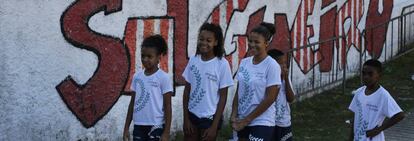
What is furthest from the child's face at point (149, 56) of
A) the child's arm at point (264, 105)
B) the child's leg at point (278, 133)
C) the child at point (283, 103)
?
the child's leg at point (278, 133)

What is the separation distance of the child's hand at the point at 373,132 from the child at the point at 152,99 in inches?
62.6

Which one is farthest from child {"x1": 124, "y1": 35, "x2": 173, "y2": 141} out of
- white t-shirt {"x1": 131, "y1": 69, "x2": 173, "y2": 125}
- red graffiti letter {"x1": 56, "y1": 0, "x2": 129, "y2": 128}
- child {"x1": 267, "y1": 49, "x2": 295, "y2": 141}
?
red graffiti letter {"x1": 56, "y1": 0, "x2": 129, "y2": 128}

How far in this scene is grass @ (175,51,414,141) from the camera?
9492 millimetres

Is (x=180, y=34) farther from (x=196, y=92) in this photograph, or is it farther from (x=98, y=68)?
(x=196, y=92)

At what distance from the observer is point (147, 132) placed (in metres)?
5.71

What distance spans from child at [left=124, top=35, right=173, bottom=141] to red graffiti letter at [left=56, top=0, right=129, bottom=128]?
1798mm

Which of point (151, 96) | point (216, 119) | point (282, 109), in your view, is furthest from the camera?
point (282, 109)

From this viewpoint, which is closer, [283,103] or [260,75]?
[260,75]

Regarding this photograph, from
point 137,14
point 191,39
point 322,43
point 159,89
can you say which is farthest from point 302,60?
point 159,89

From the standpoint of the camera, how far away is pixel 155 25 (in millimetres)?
8453

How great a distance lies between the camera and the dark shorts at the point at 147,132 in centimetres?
570

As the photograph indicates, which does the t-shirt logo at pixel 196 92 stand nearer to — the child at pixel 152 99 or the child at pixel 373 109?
the child at pixel 152 99

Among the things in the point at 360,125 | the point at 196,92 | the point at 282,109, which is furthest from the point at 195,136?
the point at 360,125

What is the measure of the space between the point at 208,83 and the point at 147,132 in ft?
2.01
